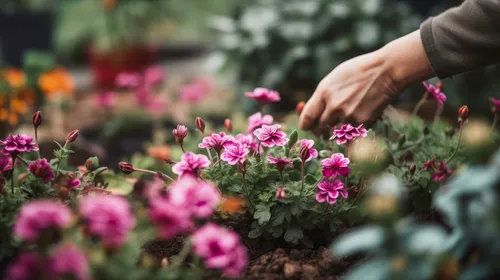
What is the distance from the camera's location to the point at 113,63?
4.07 meters

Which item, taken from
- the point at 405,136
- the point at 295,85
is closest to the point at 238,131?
the point at 405,136

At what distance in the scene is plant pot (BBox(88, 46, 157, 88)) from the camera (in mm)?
4062

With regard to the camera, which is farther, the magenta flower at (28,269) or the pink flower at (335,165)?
the pink flower at (335,165)

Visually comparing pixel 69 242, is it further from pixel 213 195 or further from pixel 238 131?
A: pixel 238 131

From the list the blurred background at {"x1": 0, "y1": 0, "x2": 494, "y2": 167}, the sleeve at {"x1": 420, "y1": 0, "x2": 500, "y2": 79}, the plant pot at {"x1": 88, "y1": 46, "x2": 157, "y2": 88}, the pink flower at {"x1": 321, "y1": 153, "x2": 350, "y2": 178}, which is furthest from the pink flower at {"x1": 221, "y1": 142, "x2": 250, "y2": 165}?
the plant pot at {"x1": 88, "y1": 46, "x2": 157, "y2": 88}

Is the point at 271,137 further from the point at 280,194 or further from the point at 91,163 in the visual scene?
the point at 91,163

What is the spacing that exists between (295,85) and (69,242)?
239 centimetres

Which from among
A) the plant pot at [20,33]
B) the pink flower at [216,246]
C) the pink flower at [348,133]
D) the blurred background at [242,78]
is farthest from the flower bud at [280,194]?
the plant pot at [20,33]

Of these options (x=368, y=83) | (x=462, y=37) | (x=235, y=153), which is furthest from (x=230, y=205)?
(x=462, y=37)

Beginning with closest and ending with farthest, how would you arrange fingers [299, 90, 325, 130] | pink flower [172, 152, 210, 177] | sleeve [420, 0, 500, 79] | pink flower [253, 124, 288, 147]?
pink flower [172, 152, 210, 177] → pink flower [253, 124, 288, 147] → sleeve [420, 0, 500, 79] → fingers [299, 90, 325, 130]

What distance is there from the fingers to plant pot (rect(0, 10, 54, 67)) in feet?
11.9

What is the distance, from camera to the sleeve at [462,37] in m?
1.33

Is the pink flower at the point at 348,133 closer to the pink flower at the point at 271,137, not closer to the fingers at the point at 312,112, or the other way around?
the pink flower at the point at 271,137

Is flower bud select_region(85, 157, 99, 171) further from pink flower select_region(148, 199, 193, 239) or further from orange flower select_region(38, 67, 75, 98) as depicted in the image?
orange flower select_region(38, 67, 75, 98)
